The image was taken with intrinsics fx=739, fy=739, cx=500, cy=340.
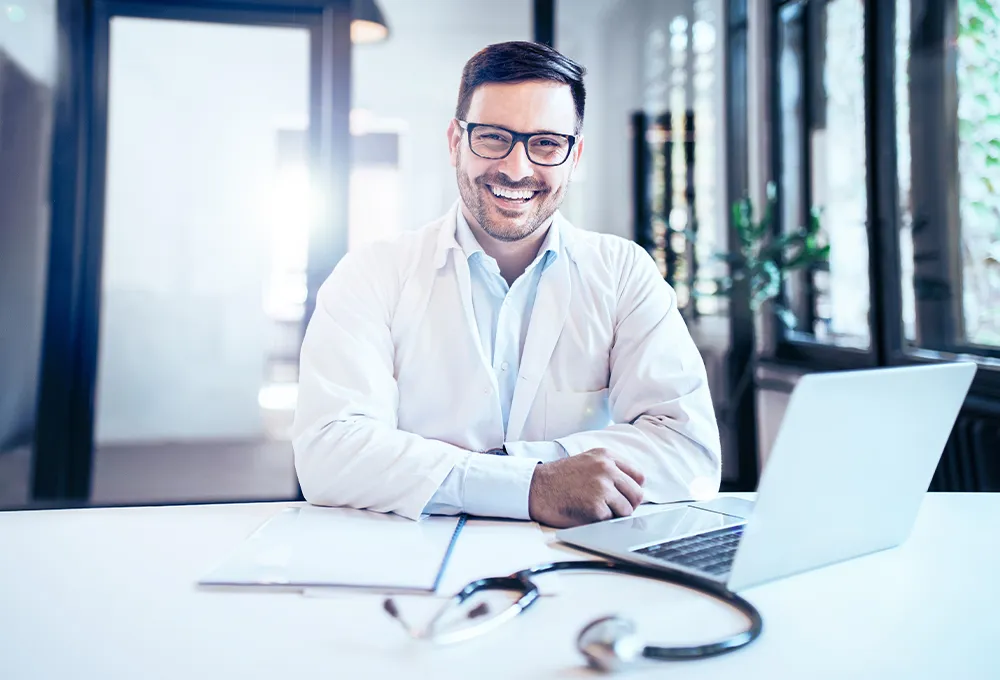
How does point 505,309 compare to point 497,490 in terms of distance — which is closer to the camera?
point 497,490

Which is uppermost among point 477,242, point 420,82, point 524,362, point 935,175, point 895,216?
point 420,82

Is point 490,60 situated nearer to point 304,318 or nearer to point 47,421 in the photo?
point 304,318

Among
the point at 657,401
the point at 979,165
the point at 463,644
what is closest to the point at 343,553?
the point at 463,644

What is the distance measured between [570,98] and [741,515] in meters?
1.04

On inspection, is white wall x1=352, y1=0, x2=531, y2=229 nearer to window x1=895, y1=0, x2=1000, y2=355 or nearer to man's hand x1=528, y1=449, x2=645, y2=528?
window x1=895, y1=0, x2=1000, y2=355

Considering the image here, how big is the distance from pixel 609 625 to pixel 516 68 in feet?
4.32

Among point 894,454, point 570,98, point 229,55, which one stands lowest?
point 894,454

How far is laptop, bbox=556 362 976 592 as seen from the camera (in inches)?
25.2

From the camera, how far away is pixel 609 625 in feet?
1.89

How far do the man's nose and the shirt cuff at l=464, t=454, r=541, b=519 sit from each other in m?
0.76

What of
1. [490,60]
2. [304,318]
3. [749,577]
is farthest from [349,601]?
[304,318]

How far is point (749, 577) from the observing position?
694 millimetres

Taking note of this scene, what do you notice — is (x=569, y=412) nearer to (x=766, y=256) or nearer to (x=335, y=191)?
(x=766, y=256)

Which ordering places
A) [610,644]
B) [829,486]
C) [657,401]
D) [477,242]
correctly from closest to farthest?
[610,644], [829,486], [657,401], [477,242]
